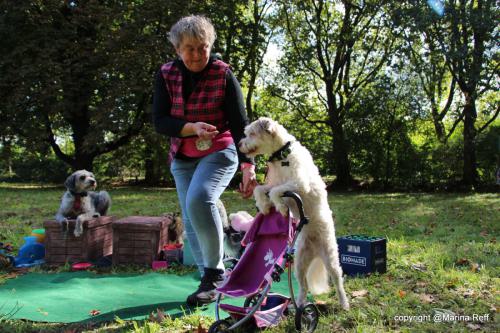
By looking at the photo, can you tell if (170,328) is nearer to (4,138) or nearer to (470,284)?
(470,284)

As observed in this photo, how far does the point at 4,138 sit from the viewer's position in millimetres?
16875

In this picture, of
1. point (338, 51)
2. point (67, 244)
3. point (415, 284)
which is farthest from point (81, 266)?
point (338, 51)

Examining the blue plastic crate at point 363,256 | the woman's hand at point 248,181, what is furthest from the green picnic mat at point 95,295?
the woman's hand at point 248,181

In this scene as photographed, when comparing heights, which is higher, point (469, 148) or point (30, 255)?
point (469, 148)

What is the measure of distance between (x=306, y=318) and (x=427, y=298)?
48.4 inches

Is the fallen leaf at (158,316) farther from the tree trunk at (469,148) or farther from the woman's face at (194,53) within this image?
the tree trunk at (469,148)

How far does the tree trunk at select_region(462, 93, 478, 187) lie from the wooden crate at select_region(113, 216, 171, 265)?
42.2ft

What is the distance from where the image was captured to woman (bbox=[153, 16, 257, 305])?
3090mm

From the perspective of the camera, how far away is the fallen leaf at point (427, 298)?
11.2ft

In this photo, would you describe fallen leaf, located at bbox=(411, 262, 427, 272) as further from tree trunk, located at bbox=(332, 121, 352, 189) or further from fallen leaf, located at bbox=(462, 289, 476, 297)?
tree trunk, located at bbox=(332, 121, 352, 189)

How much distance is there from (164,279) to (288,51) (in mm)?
16271

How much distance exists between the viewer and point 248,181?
3264mm

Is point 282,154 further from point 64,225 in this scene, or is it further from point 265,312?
point 64,225

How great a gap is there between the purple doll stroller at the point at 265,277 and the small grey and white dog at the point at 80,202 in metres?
2.75
